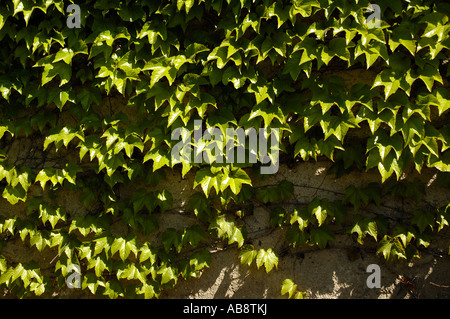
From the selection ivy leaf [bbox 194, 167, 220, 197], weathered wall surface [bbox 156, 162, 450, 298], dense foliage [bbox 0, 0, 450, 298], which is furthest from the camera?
weathered wall surface [bbox 156, 162, 450, 298]

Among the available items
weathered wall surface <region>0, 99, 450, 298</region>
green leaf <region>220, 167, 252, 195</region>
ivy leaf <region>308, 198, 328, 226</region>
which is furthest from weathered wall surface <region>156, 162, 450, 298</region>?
green leaf <region>220, 167, 252, 195</region>

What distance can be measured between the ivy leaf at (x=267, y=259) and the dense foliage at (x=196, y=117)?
0.01 metres

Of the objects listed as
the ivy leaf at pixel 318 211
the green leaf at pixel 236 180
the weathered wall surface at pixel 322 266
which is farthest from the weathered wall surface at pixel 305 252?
the green leaf at pixel 236 180

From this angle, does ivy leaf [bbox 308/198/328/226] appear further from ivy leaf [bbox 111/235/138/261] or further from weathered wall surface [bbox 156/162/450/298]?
ivy leaf [bbox 111/235/138/261]

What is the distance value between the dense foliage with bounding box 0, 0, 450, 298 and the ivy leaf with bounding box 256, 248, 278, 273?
0.04 feet

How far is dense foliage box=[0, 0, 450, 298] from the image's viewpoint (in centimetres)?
200

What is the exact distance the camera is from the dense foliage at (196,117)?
200 centimetres

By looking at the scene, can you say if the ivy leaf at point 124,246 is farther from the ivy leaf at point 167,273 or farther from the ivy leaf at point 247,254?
the ivy leaf at point 247,254

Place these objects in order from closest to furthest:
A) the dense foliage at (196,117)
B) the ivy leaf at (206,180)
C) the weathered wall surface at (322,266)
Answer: the dense foliage at (196,117) < the ivy leaf at (206,180) < the weathered wall surface at (322,266)

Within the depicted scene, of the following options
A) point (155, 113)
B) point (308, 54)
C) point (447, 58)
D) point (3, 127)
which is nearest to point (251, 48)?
point (308, 54)

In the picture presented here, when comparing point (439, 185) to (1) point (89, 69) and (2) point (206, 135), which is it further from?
(1) point (89, 69)

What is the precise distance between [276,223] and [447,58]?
1.29 m

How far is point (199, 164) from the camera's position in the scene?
2191 millimetres

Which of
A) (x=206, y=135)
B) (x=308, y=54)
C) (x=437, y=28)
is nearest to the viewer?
(x=437, y=28)
